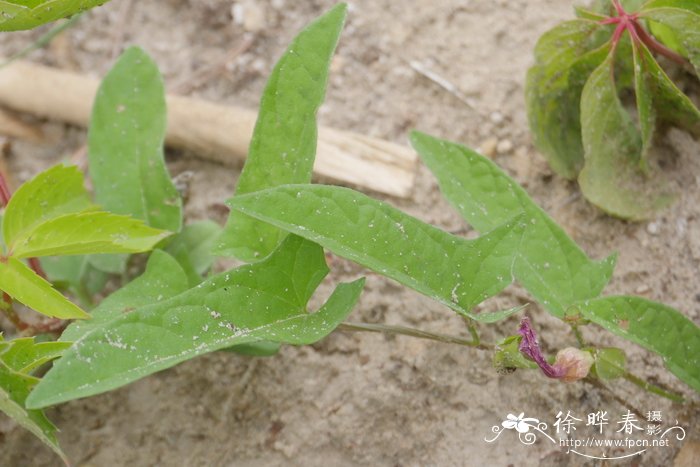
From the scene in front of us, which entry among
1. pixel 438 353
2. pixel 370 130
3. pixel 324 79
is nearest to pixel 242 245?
pixel 324 79

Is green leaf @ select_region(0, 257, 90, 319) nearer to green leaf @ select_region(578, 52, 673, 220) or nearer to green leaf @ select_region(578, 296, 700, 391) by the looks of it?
green leaf @ select_region(578, 296, 700, 391)

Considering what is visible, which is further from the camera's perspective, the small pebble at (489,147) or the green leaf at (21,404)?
the small pebble at (489,147)

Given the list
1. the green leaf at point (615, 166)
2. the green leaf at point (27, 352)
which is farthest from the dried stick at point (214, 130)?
the green leaf at point (27, 352)

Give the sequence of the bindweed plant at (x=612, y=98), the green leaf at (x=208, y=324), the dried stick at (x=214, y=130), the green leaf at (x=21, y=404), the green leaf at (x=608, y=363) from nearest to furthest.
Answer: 1. the green leaf at (x=208, y=324)
2. the green leaf at (x=21, y=404)
3. the green leaf at (x=608, y=363)
4. the bindweed plant at (x=612, y=98)
5. the dried stick at (x=214, y=130)

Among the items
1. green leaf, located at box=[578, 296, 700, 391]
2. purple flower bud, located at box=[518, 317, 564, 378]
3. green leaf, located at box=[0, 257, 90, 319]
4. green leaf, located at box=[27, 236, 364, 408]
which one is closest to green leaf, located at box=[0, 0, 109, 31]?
green leaf, located at box=[0, 257, 90, 319]

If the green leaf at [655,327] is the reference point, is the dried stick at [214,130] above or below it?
above

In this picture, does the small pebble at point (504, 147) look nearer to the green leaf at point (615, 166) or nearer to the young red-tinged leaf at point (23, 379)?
the green leaf at point (615, 166)

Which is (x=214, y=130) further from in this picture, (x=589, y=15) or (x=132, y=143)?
(x=589, y=15)
